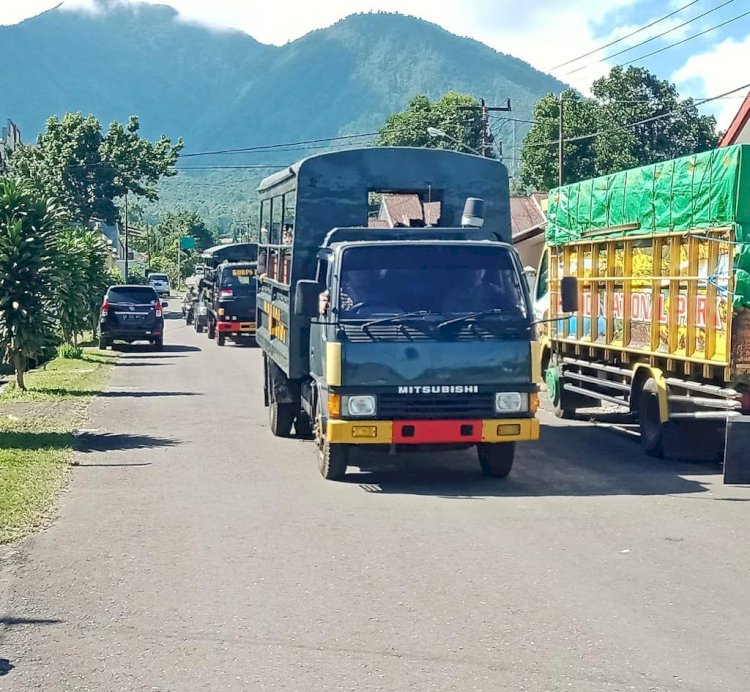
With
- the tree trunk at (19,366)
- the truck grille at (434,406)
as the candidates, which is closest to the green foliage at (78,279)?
the tree trunk at (19,366)

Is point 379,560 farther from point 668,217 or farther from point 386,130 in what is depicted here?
point 386,130

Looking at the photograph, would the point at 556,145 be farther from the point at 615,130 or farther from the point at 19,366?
the point at 19,366

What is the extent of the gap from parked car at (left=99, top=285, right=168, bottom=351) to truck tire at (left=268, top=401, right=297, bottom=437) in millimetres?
17237

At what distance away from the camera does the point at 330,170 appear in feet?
43.3

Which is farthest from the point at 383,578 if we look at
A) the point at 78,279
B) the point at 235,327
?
the point at 235,327

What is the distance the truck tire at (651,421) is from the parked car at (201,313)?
2929cm

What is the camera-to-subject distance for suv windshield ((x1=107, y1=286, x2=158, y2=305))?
3166 cm

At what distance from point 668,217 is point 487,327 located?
309cm

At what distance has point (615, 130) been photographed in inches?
2128

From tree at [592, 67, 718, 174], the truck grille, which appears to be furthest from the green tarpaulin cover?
tree at [592, 67, 718, 174]

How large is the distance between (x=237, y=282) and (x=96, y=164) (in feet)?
83.1

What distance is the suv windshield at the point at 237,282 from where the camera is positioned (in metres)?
35.2

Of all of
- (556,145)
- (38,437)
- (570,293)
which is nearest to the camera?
(570,293)

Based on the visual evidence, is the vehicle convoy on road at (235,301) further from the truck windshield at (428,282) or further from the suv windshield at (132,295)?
the truck windshield at (428,282)
